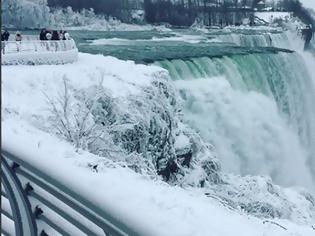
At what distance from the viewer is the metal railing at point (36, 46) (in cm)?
1691

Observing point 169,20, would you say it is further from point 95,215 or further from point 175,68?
point 95,215

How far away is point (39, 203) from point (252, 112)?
66.0 feet

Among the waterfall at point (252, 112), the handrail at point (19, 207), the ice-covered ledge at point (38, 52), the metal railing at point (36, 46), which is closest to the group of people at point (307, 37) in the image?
the waterfall at point (252, 112)

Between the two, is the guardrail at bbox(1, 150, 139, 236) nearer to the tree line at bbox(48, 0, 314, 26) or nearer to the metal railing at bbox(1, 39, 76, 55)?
the metal railing at bbox(1, 39, 76, 55)

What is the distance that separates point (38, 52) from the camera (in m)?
17.2

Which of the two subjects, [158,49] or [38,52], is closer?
[38,52]

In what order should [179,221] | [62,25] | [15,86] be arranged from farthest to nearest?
[62,25], [15,86], [179,221]

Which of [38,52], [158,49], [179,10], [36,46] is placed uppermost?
[36,46]

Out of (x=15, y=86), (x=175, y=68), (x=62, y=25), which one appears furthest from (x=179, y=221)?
(x=62, y=25)

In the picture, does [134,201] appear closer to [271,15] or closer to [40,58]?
[40,58]

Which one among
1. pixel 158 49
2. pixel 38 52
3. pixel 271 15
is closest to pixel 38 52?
pixel 38 52

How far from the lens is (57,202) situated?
2553mm

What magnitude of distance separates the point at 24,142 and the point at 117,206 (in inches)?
32.6

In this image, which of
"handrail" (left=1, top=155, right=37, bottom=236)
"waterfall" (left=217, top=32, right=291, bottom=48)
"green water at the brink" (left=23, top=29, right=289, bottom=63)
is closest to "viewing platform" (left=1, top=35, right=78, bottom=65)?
"green water at the brink" (left=23, top=29, right=289, bottom=63)
